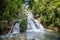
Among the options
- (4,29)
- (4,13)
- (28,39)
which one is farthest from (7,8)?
(28,39)

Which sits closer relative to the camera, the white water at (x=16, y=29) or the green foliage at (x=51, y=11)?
the white water at (x=16, y=29)

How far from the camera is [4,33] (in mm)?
17016

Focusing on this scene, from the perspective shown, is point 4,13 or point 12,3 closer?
point 4,13

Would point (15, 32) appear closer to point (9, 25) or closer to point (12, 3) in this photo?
point (9, 25)

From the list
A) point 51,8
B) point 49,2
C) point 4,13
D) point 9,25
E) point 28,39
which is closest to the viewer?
point 28,39

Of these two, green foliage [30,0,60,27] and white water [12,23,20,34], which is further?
green foliage [30,0,60,27]

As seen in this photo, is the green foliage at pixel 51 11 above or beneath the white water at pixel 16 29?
above

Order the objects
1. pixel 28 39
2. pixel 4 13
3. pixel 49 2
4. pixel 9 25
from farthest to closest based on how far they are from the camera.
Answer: pixel 49 2, pixel 9 25, pixel 4 13, pixel 28 39

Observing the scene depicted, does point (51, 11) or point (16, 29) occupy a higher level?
point (51, 11)

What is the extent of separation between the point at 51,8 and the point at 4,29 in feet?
20.3

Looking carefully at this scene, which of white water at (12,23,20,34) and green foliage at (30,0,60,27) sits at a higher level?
green foliage at (30,0,60,27)

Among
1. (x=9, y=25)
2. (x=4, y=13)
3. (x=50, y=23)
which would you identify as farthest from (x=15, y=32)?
(x=50, y=23)

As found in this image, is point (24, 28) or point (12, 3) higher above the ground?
point (12, 3)

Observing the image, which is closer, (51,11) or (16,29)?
(16,29)
